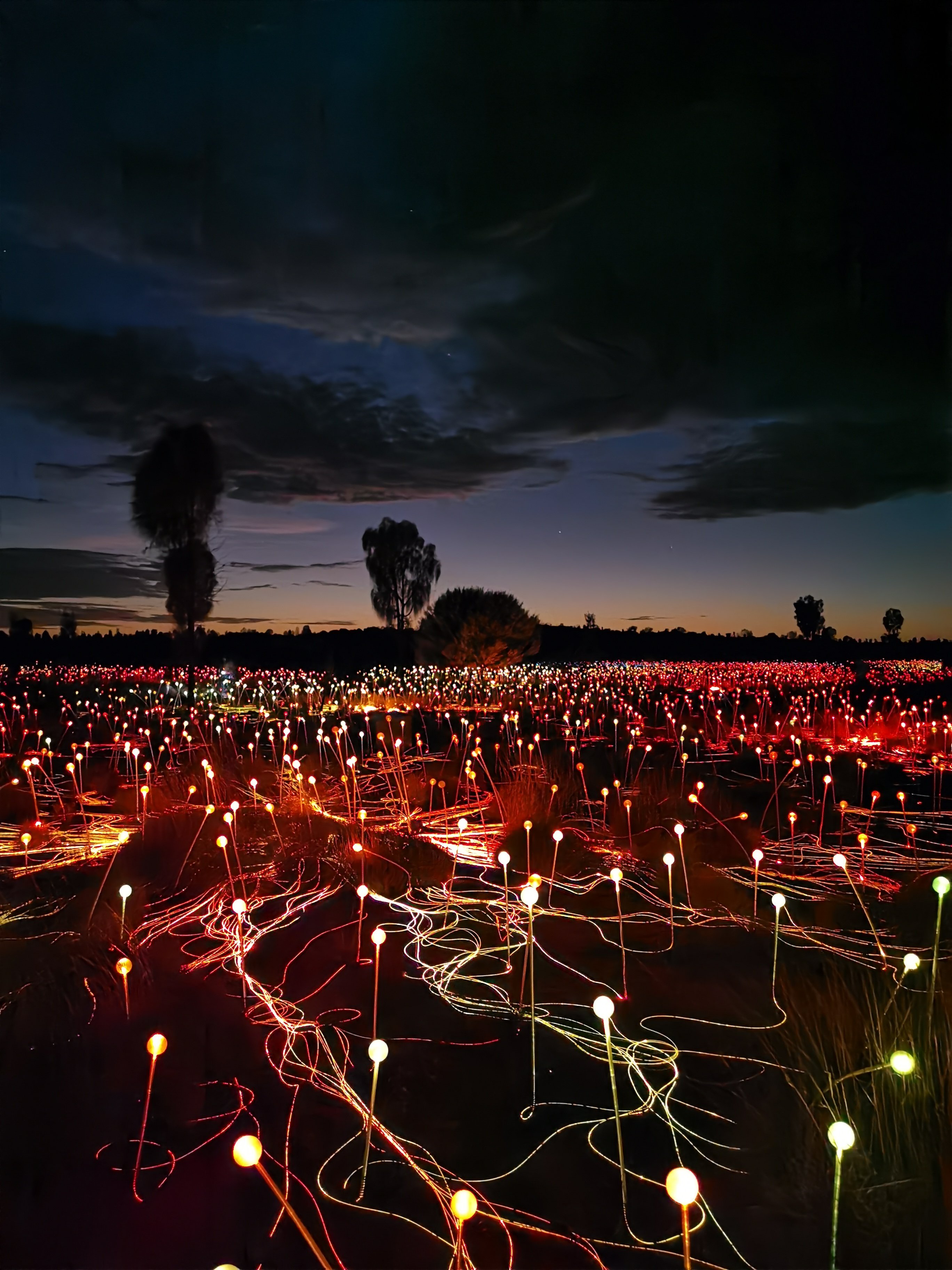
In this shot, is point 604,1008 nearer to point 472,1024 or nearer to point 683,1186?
point 683,1186

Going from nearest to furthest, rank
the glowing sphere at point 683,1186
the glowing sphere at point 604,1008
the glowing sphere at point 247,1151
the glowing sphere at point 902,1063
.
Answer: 1. the glowing sphere at point 683,1186
2. the glowing sphere at point 247,1151
3. the glowing sphere at point 902,1063
4. the glowing sphere at point 604,1008

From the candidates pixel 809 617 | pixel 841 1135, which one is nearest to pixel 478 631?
pixel 841 1135

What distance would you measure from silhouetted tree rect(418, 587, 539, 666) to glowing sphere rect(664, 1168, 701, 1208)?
18314 millimetres

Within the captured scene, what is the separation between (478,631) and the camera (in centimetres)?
1978

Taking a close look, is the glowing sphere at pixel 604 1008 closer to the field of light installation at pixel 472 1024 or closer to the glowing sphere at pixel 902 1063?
the field of light installation at pixel 472 1024

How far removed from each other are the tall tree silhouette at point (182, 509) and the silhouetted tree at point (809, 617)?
39.6 metres

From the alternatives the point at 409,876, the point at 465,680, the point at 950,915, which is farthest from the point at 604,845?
the point at 465,680

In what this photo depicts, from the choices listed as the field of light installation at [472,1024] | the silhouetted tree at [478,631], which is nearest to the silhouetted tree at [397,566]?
the silhouetted tree at [478,631]

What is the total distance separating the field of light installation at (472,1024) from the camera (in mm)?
2223

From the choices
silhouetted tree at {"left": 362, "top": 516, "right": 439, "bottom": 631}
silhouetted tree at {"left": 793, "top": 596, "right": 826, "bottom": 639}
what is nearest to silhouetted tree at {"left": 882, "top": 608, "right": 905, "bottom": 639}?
silhouetted tree at {"left": 793, "top": 596, "right": 826, "bottom": 639}

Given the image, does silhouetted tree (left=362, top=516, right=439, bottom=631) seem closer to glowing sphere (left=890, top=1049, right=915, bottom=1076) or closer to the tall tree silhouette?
the tall tree silhouette

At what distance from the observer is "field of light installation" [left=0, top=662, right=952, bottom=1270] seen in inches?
87.5

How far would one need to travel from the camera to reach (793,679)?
2080 cm

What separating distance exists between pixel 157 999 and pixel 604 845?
3458mm
